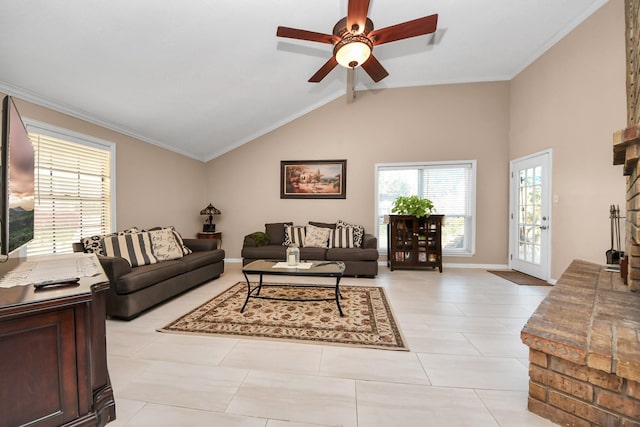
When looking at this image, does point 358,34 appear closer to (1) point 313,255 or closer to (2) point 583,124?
(1) point 313,255

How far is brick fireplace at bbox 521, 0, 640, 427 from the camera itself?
1175 millimetres

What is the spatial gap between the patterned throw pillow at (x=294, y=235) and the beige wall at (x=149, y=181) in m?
1.98

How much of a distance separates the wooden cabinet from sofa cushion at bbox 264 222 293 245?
2.05 meters

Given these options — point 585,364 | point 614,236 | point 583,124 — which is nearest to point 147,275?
point 585,364

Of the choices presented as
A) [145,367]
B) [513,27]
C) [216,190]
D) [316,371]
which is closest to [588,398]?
[316,371]

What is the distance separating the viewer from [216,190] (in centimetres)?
569

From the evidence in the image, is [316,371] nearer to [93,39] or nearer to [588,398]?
[588,398]

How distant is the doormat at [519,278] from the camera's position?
3.85m

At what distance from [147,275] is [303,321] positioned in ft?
5.51

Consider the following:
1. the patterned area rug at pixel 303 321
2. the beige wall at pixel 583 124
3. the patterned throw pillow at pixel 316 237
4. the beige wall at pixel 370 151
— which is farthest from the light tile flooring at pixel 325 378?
the beige wall at pixel 370 151

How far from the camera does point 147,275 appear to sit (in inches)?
107

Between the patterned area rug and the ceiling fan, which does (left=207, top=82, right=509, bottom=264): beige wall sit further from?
the ceiling fan

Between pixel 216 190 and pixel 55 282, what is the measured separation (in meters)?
4.77

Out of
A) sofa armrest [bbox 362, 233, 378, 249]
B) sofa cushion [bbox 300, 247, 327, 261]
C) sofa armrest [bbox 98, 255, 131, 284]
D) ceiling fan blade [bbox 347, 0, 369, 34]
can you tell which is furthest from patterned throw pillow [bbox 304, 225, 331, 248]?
ceiling fan blade [bbox 347, 0, 369, 34]
